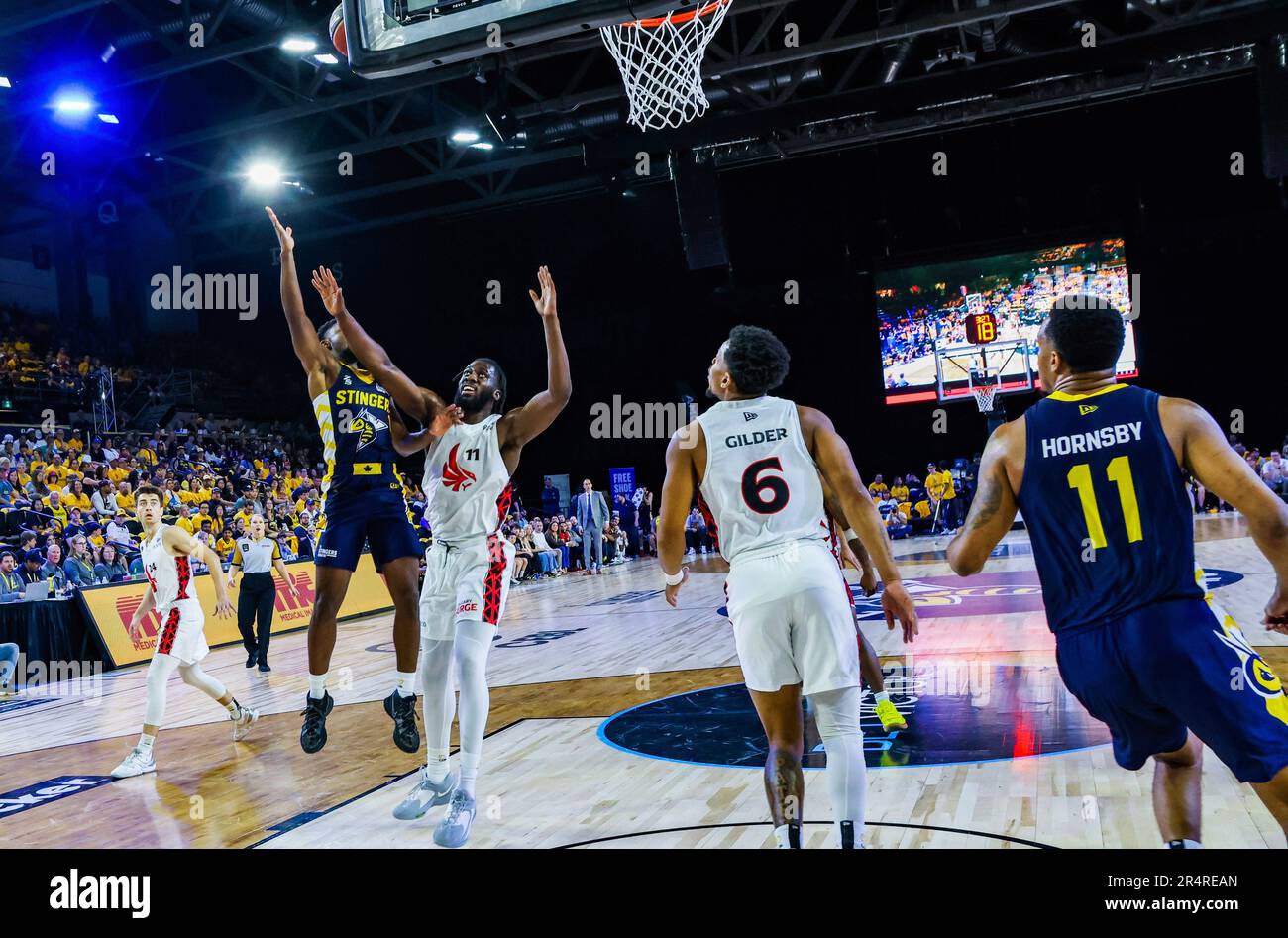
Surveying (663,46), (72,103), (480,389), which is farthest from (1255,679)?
(72,103)

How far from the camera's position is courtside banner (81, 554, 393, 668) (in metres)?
10.8

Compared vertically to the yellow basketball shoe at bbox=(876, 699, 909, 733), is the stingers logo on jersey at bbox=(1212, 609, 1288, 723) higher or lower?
higher

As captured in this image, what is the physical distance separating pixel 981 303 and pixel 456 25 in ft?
50.0

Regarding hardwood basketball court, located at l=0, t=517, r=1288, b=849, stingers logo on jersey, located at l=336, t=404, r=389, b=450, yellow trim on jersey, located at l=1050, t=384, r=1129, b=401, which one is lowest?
hardwood basketball court, located at l=0, t=517, r=1288, b=849

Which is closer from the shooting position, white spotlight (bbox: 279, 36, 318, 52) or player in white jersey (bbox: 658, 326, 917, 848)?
player in white jersey (bbox: 658, 326, 917, 848)

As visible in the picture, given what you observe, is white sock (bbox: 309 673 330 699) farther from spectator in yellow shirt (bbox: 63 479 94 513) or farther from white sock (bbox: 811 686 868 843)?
spectator in yellow shirt (bbox: 63 479 94 513)

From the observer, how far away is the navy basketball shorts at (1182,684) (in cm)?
232

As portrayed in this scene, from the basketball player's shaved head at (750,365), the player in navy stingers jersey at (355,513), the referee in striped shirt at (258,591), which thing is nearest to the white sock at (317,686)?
the player in navy stingers jersey at (355,513)

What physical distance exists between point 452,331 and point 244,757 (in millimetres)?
16851

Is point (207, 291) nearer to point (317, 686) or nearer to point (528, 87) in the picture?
point (528, 87)

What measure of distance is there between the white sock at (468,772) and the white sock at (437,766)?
410 millimetres

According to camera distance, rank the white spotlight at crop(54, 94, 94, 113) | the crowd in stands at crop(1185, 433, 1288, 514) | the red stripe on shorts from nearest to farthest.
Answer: the red stripe on shorts < the white spotlight at crop(54, 94, 94, 113) < the crowd in stands at crop(1185, 433, 1288, 514)

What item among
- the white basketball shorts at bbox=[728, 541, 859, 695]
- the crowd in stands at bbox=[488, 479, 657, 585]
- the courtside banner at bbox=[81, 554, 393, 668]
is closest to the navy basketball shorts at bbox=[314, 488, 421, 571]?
the white basketball shorts at bbox=[728, 541, 859, 695]

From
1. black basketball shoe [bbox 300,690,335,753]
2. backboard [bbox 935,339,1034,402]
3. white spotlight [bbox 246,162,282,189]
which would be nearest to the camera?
black basketball shoe [bbox 300,690,335,753]
